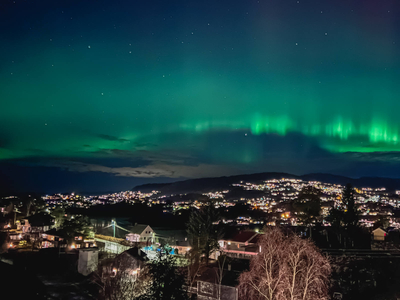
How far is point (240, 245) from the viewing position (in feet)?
94.5

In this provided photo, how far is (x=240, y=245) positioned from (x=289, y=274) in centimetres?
1534

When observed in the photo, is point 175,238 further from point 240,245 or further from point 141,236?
point 240,245

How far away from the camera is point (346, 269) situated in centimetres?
1989

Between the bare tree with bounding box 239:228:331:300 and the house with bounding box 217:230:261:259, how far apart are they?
12.4m

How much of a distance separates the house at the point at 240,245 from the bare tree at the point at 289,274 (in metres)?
12.4

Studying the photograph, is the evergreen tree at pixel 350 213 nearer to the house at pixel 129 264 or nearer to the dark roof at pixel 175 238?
the dark roof at pixel 175 238

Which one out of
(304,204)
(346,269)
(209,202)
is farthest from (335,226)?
(209,202)

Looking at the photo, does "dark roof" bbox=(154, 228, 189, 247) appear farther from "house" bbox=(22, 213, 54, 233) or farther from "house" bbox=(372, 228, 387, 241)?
"house" bbox=(372, 228, 387, 241)

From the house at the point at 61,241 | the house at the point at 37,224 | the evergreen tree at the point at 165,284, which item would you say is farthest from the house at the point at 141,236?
the evergreen tree at the point at 165,284

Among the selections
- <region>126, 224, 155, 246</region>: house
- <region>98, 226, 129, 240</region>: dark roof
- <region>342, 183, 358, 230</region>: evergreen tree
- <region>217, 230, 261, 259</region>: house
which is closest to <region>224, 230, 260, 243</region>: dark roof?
<region>217, 230, 261, 259</region>: house

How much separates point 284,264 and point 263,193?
126003 mm

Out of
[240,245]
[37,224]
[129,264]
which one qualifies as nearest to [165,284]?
[129,264]

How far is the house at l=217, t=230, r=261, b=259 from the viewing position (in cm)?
2802

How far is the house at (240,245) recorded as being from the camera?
91.9ft
